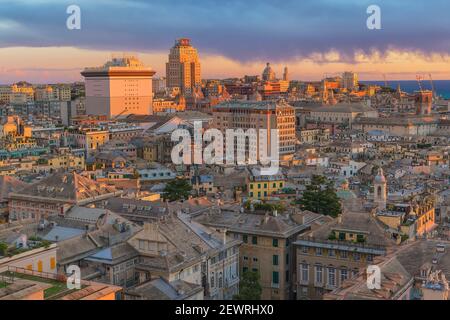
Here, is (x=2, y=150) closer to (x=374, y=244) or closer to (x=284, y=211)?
(x=284, y=211)

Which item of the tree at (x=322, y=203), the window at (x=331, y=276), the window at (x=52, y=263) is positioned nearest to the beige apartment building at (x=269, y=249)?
the window at (x=331, y=276)

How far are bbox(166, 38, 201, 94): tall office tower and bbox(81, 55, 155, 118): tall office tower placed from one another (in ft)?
178

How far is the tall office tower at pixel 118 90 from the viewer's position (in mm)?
133875

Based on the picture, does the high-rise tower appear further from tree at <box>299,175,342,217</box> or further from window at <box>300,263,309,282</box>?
window at <box>300,263,309,282</box>

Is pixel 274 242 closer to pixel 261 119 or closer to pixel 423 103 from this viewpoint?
pixel 261 119

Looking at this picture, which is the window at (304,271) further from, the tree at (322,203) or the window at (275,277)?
the tree at (322,203)

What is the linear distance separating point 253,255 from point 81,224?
795 centimetres

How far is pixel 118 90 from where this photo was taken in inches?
5335

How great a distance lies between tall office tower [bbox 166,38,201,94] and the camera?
19575 cm

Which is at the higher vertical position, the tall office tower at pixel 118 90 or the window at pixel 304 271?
the tall office tower at pixel 118 90

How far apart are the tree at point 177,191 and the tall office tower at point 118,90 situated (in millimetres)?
85899

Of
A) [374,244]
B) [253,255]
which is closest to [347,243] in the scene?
[374,244]

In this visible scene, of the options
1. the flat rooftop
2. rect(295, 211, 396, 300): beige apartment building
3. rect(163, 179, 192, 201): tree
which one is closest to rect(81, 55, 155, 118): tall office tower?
rect(163, 179, 192, 201): tree

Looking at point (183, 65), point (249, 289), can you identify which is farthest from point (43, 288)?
point (183, 65)
